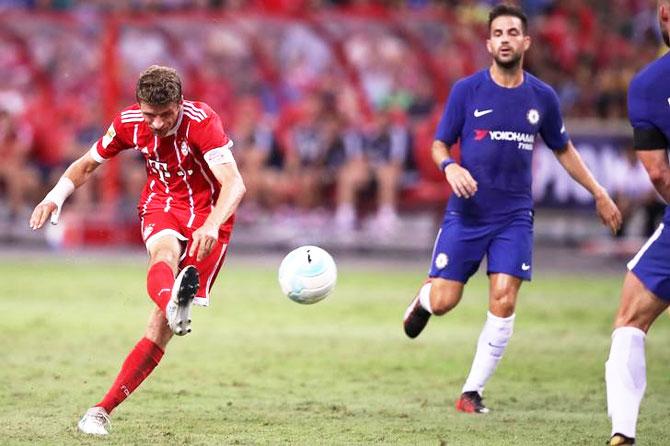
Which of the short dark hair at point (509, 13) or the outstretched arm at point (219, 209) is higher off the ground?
the short dark hair at point (509, 13)

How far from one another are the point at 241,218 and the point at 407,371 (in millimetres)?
11074

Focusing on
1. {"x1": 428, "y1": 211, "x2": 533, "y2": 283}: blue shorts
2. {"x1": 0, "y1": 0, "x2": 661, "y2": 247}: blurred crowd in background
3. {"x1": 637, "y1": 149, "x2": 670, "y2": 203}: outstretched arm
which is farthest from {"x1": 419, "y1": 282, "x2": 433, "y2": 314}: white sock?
{"x1": 0, "y1": 0, "x2": 661, "y2": 247}: blurred crowd in background

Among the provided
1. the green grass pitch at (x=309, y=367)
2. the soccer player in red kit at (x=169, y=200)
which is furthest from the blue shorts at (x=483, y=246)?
the soccer player in red kit at (x=169, y=200)

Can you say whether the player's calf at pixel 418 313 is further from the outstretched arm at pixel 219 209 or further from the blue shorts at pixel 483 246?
the outstretched arm at pixel 219 209

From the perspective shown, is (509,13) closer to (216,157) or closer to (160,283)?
(216,157)

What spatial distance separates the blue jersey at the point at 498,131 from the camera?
9.07m

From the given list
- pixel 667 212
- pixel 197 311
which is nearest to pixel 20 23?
pixel 197 311

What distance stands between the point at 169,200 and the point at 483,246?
7.69 ft

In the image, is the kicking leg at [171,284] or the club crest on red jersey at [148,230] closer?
the kicking leg at [171,284]

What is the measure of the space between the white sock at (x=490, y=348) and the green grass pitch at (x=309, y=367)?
0.82 feet

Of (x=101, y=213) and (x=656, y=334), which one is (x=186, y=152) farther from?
(x=101, y=213)

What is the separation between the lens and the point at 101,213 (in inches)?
834

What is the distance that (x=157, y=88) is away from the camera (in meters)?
7.49

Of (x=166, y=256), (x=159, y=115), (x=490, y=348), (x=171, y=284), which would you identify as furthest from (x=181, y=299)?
(x=490, y=348)
